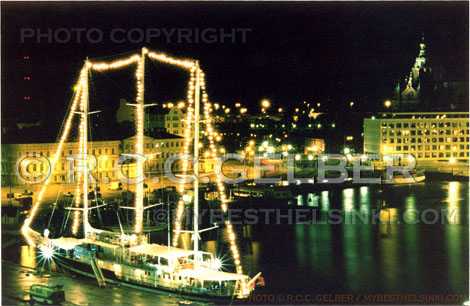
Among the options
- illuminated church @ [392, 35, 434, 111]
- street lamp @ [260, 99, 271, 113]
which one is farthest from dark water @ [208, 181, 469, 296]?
illuminated church @ [392, 35, 434, 111]

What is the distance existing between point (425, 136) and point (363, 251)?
15238mm

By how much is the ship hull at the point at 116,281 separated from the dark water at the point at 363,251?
0.76 m

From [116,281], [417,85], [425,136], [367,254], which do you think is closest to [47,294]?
[116,281]

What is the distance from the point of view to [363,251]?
988 centimetres

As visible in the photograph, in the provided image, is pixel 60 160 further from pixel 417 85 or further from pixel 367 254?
pixel 417 85

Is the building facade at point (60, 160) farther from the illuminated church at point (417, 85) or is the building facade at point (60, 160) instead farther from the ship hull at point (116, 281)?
the illuminated church at point (417, 85)

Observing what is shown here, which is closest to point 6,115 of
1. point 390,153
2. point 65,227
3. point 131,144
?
point 131,144

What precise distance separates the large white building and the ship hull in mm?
17698

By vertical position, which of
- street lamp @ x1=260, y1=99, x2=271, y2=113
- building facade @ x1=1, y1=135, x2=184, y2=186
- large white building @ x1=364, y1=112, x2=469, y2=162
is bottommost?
building facade @ x1=1, y1=135, x2=184, y2=186

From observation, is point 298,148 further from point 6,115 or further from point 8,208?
point 8,208

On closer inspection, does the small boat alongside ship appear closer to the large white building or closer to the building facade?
the building facade

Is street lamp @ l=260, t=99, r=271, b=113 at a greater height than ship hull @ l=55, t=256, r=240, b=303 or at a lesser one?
greater

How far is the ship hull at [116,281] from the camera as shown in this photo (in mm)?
6559

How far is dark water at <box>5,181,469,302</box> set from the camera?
8078mm
